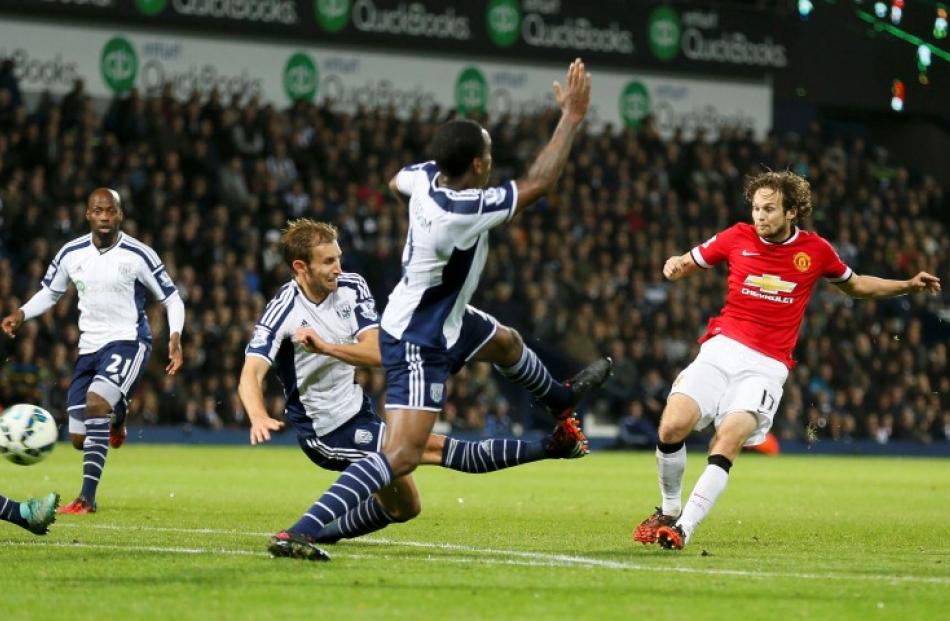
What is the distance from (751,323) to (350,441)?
2.60 m

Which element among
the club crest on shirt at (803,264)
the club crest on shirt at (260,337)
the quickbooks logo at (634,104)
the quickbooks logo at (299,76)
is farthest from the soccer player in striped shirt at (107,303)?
the quickbooks logo at (634,104)

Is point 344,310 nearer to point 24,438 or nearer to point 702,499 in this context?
point 24,438

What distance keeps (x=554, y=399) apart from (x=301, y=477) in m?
9.10

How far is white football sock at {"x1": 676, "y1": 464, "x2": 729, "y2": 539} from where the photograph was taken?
914 cm

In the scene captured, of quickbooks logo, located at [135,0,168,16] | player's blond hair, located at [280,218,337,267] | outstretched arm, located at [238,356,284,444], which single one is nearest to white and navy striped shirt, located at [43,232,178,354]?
player's blond hair, located at [280,218,337,267]

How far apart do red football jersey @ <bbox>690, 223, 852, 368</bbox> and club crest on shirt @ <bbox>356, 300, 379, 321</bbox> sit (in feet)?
6.90

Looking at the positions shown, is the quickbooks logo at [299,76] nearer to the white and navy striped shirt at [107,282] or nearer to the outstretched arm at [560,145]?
the white and navy striped shirt at [107,282]

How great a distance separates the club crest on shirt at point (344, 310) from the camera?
9.34 metres

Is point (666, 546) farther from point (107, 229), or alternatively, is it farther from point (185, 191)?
point (185, 191)

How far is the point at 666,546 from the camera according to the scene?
357 inches

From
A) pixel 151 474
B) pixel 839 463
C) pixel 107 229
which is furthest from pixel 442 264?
pixel 839 463

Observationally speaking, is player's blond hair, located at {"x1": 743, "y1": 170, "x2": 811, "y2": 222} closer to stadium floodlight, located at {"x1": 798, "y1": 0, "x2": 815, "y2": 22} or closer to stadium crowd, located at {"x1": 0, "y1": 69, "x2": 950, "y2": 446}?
stadium crowd, located at {"x1": 0, "y1": 69, "x2": 950, "y2": 446}

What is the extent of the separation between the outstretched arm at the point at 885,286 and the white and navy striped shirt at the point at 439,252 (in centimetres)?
307

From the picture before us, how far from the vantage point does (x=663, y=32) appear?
32.4 meters
